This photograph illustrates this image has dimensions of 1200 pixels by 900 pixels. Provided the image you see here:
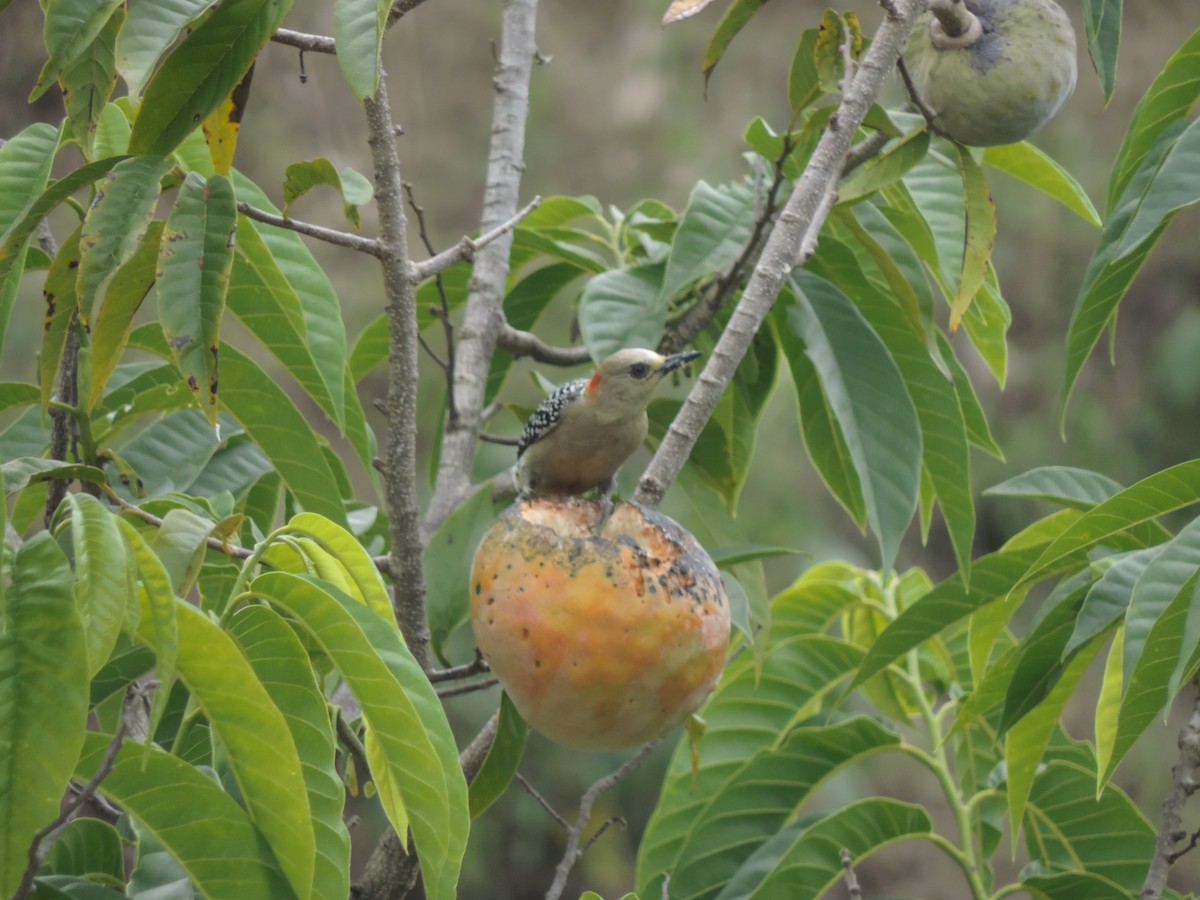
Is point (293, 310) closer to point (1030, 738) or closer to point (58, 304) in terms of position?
point (58, 304)

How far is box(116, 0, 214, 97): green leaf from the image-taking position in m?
0.95

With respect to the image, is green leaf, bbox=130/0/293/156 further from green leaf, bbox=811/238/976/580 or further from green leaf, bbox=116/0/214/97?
green leaf, bbox=811/238/976/580

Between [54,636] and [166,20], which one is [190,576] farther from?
[166,20]

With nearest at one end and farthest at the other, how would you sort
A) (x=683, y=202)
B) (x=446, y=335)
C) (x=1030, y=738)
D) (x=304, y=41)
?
(x=304, y=41)
(x=1030, y=738)
(x=446, y=335)
(x=683, y=202)

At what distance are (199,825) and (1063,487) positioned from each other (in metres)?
1.12

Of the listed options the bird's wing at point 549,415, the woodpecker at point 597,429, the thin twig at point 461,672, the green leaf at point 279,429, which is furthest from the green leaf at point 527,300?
the thin twig at point 461,672

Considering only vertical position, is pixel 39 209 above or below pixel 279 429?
above

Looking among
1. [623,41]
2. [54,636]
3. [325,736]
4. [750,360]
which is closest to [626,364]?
[750,360]

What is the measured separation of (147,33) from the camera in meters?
0.97

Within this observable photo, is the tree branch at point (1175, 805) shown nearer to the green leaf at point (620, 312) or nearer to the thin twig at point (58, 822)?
the green leaf at point (620, 312)

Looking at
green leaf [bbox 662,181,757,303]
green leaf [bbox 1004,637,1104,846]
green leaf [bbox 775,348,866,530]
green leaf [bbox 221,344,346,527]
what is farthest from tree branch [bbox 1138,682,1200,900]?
green leaf [bbox 221,344,346,527]

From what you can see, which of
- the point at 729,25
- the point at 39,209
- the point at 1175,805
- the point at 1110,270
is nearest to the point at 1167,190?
the point at 1110,270

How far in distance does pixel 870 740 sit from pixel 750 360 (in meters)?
0.54

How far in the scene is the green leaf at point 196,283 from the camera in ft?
3.52
